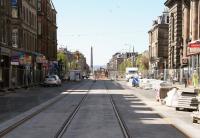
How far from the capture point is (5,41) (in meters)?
59.4

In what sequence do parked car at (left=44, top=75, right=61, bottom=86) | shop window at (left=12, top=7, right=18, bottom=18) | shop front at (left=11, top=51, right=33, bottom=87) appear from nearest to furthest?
shop front at (left=11, top=51, right=33, bottom=87) < shop window at (left=12, top=7, right=18, bottom=18) < parked car at (left=44, top=75, right=61, bottom=86)

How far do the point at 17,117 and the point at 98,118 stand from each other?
3.69 meters

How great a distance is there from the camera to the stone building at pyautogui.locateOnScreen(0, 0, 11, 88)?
5712 centimetres

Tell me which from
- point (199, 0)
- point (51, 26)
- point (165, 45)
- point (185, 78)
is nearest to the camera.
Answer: point (185, 78)

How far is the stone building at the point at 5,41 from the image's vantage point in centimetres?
5712

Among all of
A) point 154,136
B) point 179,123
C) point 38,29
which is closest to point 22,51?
point 38,29

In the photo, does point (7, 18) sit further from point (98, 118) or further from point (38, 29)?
point (98, 118)

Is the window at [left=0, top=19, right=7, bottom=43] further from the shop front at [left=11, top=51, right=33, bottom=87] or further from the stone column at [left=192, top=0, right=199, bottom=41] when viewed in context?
the stone column at [left=192, top=0, right=199, bottom=41]

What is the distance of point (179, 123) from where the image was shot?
75.3ft

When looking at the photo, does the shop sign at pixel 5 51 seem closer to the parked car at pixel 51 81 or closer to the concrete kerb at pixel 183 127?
the parked car at pixel 51 81

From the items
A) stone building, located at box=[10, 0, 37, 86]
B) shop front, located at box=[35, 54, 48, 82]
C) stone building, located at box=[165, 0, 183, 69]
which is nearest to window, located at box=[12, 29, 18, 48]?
stone building, located at box=[10, 0, 37, 86]

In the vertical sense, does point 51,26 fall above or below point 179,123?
above

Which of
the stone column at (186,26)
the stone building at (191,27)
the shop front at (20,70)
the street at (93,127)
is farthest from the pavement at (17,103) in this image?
the stone column at (186,26)

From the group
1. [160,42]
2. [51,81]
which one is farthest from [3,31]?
[160,42]
